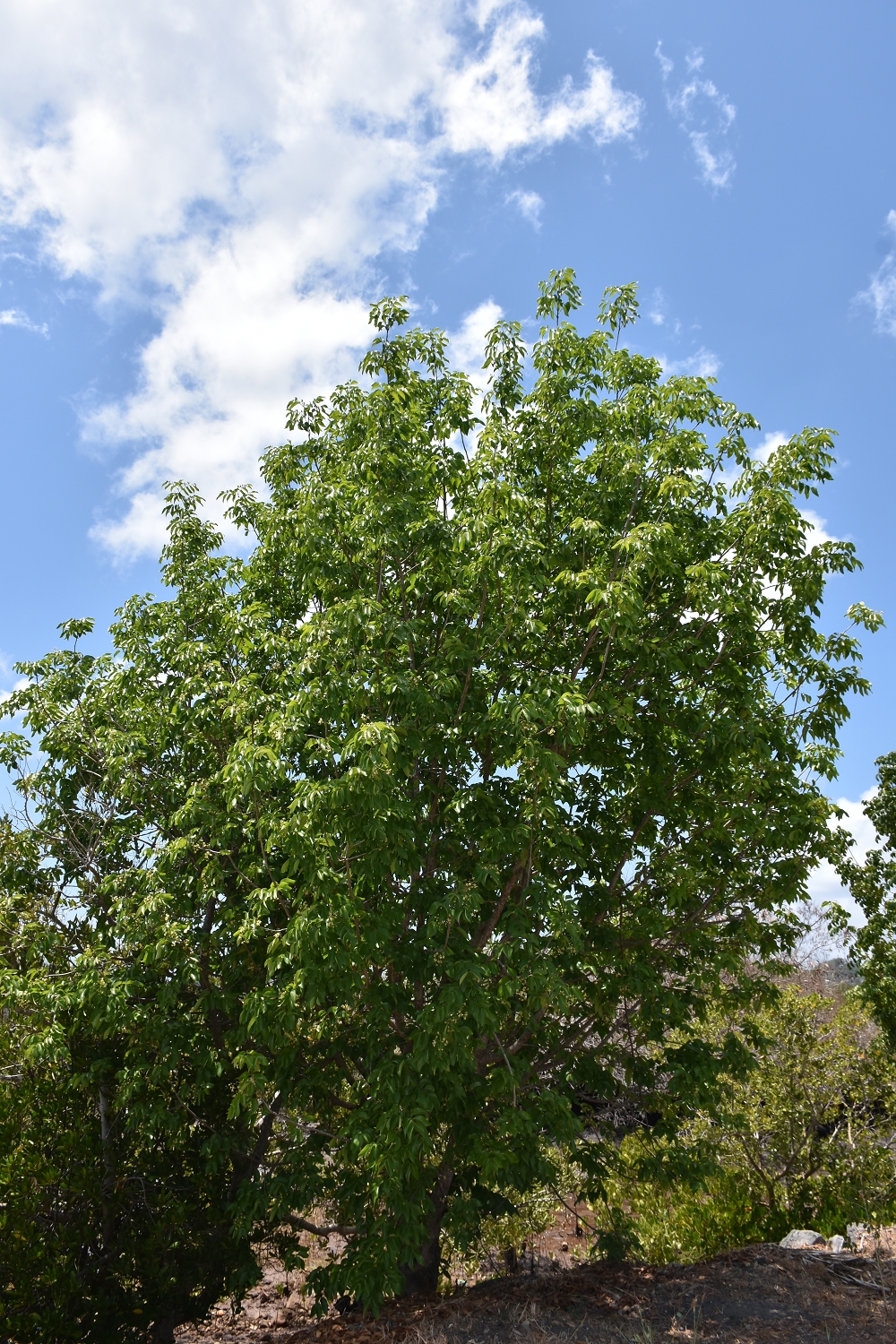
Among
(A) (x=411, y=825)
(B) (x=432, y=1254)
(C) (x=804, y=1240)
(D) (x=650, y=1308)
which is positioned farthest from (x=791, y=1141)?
(A) (x=411, y=825)

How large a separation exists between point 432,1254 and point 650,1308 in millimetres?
2613

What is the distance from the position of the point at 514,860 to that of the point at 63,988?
4597 millimetres

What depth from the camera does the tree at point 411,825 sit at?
773cm

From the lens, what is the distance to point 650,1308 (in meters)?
8.96

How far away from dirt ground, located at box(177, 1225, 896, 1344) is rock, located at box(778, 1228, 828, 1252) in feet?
2.04

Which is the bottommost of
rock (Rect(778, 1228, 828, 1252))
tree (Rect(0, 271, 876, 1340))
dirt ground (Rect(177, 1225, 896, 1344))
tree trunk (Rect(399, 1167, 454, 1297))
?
rock (Rect(778, 1228, 828, 1252))

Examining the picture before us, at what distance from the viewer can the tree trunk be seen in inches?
386

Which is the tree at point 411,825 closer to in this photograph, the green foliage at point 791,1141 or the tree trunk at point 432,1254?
the tree trunk at point 432,1254

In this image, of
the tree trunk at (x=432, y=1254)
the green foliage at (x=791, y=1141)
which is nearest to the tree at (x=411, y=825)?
the tree trunk at (x=432, y=1254)

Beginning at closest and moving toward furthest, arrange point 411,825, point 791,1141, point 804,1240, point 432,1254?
point 411,825 < point 432,1254 < point 804,1240 < point 791,1141

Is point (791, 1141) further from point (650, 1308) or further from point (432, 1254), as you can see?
point (432, 1254)

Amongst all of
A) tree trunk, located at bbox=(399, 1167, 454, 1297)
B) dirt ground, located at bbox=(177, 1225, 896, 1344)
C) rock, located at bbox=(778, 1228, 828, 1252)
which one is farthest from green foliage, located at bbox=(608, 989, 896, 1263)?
tree trunk, located at bbox=(399, 1167, 454, 1297)

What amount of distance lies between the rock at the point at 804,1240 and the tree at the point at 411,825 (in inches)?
144

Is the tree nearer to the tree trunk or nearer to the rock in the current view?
the tree trunk
